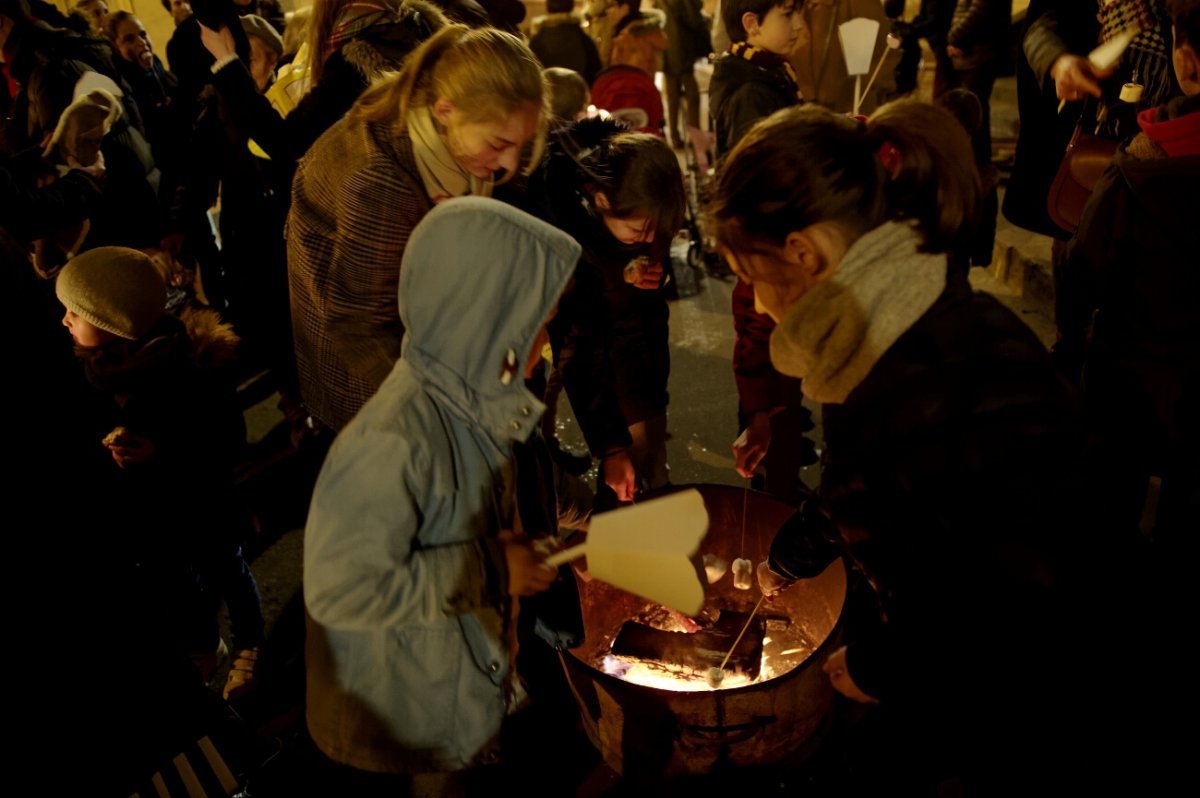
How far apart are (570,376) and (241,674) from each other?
1.85 meters

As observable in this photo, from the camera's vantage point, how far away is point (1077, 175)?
10.7 feet

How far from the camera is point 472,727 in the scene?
196 centimetres

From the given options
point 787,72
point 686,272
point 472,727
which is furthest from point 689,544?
point 686,272

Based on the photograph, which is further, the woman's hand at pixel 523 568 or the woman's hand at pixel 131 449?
the woman's hand at pixel 131 449

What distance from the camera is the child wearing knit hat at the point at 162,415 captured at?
9.17ft

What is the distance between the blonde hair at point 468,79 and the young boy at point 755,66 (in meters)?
1.35

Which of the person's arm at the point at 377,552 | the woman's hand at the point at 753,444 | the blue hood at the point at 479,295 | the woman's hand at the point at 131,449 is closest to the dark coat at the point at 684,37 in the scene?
the woman's hand at the point at 753,444

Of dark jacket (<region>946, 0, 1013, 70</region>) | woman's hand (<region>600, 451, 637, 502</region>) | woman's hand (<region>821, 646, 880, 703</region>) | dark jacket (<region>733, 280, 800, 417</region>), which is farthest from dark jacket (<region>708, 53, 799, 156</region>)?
dark jacket (<region>946, 0, 1013, 70</region>)

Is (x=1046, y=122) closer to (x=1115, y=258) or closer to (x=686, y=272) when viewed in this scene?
(x=1115, y=258)

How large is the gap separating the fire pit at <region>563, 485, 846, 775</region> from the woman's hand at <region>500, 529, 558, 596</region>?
23.1 inches

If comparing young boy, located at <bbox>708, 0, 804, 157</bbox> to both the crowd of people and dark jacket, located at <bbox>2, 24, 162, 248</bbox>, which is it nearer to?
the crowd of people

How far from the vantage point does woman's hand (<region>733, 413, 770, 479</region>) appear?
3165 millimetres

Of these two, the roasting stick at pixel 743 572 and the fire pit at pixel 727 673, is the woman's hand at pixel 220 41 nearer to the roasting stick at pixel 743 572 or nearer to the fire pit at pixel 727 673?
the fire pit at pixel 727 673

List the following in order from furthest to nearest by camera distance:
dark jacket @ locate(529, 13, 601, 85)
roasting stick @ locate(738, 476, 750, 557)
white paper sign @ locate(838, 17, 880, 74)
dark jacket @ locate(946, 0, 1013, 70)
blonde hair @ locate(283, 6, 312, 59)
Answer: dark jacket @ locate(529, 13, 601, 85) → dark jacket @ locate(946, 0, 1013, 70) → blonde hair @ locate(283, 6, 312, 59) → white paper sign @ locate(838, 17, 880, 74) → roasting stick @ locate(738, 476, 750, 557)
